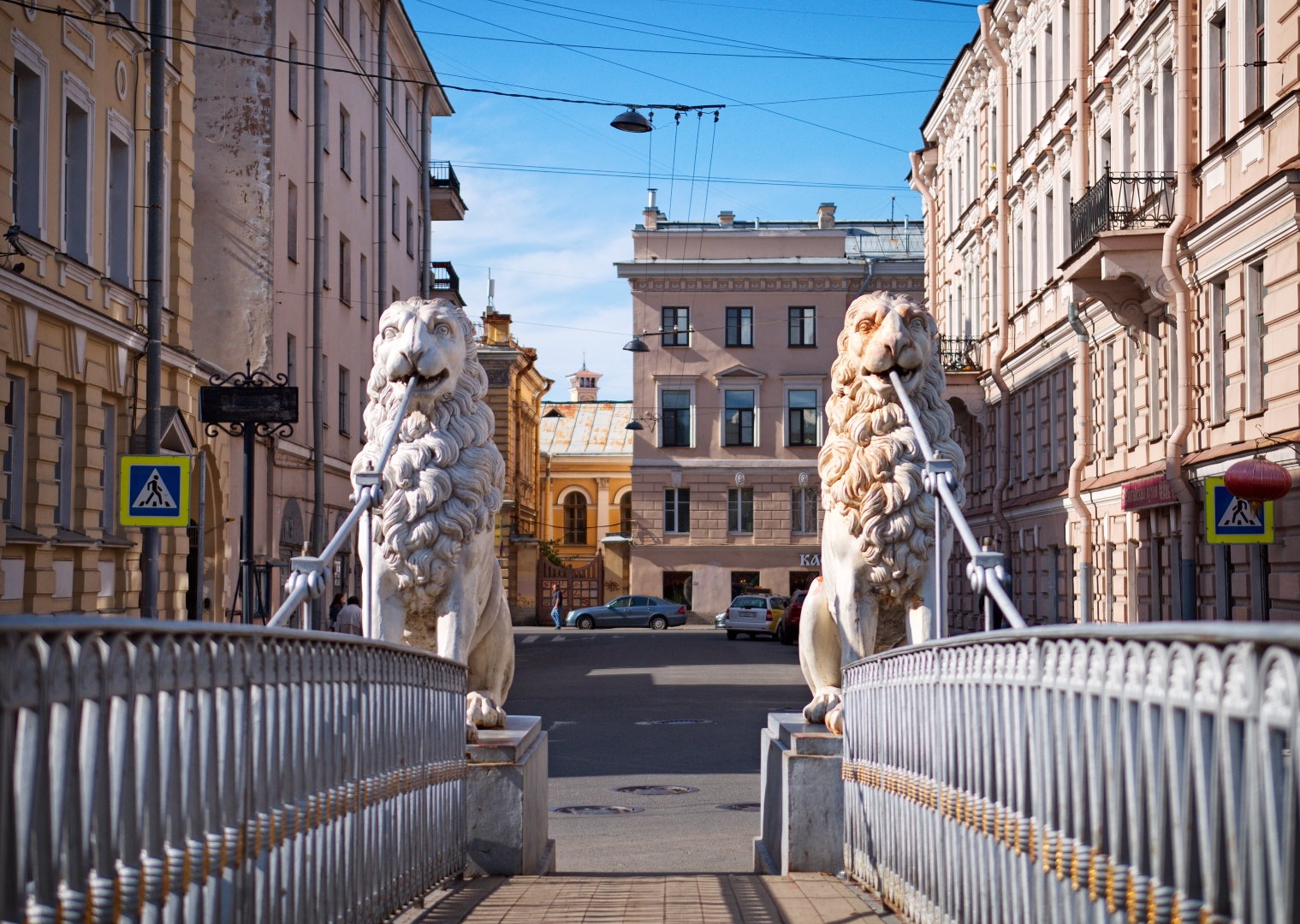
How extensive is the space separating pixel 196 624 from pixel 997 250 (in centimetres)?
3483

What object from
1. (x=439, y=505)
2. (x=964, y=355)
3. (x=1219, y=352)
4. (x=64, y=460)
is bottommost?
(x=439, y=505)

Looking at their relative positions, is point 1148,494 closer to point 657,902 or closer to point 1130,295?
point 1130,295

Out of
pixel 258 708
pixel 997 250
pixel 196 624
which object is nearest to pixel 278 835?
pixel 258 708

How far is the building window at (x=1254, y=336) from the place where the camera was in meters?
19.4

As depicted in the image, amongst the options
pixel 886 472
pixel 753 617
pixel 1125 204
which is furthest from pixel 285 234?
pixel 886 472

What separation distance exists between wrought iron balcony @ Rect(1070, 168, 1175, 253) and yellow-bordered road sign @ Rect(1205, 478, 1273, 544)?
9.07 metres

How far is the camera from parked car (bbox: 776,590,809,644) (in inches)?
1617

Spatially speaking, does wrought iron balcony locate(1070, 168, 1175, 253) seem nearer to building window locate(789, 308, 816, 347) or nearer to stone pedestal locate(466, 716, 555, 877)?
stone pedestal locate(466, 716, 555, 877)

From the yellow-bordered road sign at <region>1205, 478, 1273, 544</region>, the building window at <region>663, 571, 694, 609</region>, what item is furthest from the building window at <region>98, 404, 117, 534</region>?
the building window at <region>663, 571, 694, 609</region>

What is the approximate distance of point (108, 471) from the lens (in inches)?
754

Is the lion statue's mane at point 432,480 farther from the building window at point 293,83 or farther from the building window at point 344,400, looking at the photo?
the building window at point 344,400

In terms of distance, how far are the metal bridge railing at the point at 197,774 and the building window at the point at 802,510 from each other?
170 ft

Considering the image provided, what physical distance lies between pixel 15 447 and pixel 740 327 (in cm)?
4212

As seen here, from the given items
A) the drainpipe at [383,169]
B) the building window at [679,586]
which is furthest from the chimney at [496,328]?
the drainpipe at [383,169]
